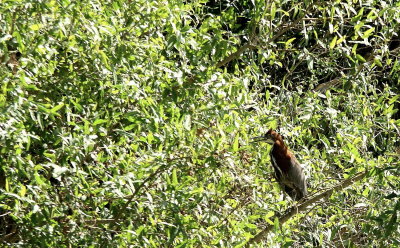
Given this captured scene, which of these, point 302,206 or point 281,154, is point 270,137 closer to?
point 281,154

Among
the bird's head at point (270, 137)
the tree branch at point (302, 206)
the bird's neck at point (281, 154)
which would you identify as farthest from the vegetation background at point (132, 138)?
the bird's neck at point (281, 154)

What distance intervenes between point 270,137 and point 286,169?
0.37 meters

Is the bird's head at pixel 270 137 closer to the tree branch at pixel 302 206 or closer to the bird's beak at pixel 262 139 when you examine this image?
the bird's beak at pixel 262 139

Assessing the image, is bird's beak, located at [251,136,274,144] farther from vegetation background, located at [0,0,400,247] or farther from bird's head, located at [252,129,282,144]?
vegetation background, located at [0,0,400,247]

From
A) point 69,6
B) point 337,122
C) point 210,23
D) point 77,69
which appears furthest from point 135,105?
point 337,122

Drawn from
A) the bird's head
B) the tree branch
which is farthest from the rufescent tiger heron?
the tree branch

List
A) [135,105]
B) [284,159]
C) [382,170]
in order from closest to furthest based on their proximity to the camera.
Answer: [382,170] < [135,105] < [284,159]

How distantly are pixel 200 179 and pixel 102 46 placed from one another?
0.84 meters

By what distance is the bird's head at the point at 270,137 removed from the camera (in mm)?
4222

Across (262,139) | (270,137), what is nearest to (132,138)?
(262,139)

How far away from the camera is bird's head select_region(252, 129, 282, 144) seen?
13.9 feet

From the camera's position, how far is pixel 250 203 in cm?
392

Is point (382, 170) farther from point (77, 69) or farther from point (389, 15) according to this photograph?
point (77, 69)

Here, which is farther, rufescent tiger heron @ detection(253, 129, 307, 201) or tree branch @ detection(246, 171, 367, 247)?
rufescent tiger heron @ detection(253, 129, 307, 201)
